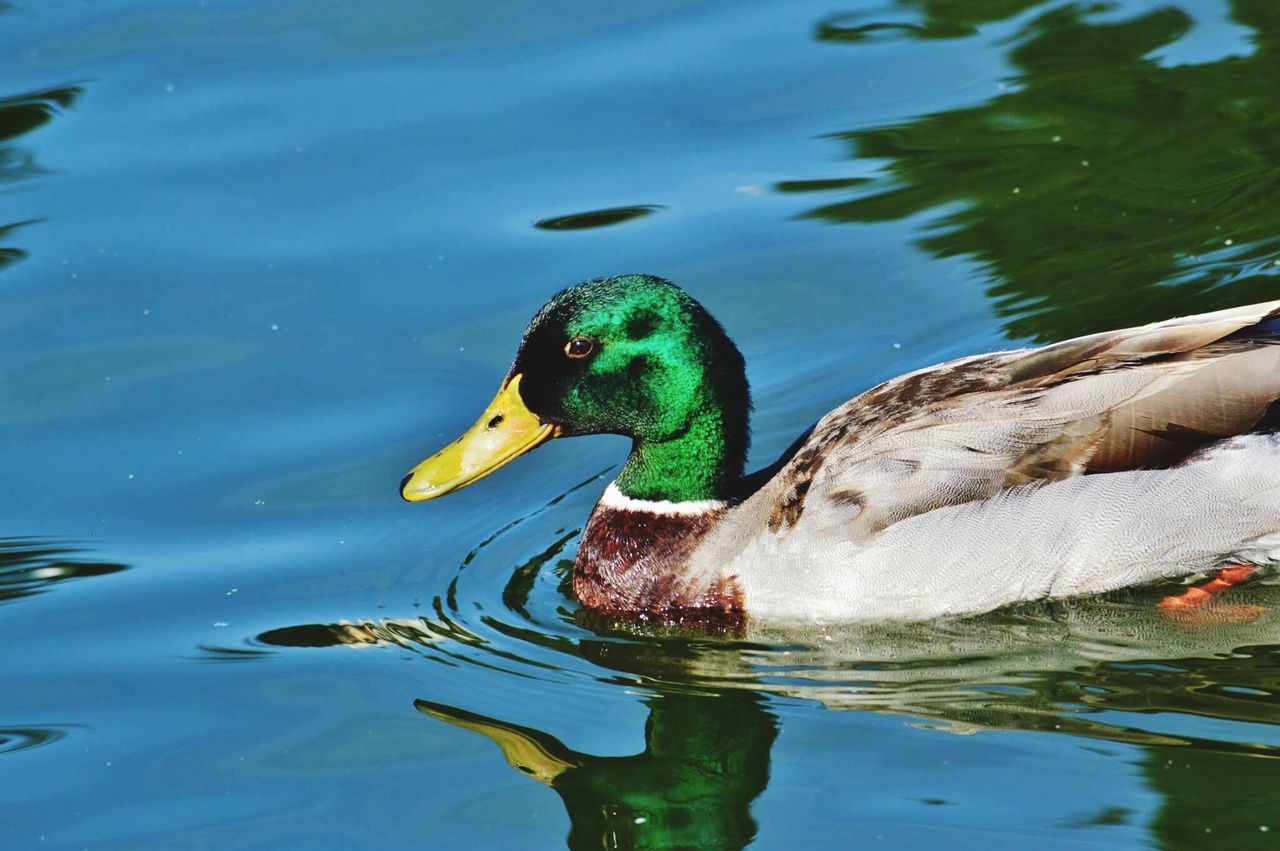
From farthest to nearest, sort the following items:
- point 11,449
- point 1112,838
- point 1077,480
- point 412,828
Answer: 1. point 11,449
2. point 1077,480
3. point 412,828
4. point 1112,838

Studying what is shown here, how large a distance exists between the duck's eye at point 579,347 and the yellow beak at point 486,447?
0.25 meters

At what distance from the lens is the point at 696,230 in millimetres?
9250

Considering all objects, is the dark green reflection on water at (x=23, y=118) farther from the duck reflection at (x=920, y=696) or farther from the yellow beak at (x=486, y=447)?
the duck reflection at (x=920, y=696)

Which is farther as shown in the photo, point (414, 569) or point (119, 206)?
point (119, 206)

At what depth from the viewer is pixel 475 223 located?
939cm

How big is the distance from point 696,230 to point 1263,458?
3.47 meters

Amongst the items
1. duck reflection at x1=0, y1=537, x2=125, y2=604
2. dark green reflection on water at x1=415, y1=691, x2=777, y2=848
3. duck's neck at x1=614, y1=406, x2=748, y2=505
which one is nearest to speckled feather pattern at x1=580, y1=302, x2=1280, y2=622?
duck's neck at x1=614, y1=406, x2=748, y2=505

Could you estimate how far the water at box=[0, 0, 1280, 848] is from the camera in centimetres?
576

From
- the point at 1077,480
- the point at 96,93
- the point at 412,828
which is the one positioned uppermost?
the point at 96,93

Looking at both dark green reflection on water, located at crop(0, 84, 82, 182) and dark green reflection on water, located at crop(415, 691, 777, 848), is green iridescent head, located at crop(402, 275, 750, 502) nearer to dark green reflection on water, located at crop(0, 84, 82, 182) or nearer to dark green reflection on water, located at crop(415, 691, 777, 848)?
dark green reflection on water, located at crop(415, 691, 777, 848)

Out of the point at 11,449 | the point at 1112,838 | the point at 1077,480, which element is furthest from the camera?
the point at 11,449

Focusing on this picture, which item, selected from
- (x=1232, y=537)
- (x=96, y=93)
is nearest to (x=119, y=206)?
(x=96, y=93)

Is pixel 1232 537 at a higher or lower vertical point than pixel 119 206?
lower

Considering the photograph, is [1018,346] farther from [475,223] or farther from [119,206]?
[119,206]
